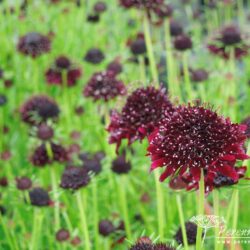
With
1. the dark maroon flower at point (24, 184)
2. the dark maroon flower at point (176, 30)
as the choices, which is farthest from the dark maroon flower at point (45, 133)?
the dark maroon flower at point (176, 30)

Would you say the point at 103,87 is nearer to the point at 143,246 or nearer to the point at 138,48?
the point at 138,48

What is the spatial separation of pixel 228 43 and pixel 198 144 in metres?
1.75

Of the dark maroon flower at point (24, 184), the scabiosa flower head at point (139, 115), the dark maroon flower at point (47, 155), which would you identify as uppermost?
the scabiosa flower head at point (139, 115)

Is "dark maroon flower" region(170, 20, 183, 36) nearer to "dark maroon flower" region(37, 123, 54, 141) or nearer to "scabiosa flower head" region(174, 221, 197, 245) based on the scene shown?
"dark maroon flower" region(37, 123, 54, 141)

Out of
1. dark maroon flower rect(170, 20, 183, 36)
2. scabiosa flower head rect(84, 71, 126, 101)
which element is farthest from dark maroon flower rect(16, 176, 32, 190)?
dark maroon flower rect(170, 20, 183, 36)

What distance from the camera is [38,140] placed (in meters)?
2.23

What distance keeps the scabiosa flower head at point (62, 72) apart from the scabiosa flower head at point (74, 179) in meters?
1.35

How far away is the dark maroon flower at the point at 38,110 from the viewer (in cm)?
253

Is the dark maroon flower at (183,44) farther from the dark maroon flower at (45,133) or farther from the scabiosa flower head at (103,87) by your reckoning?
the dark maroon flower at (45,133)

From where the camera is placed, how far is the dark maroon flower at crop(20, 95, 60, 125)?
8.29 ft

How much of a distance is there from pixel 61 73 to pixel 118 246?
1.19 metres

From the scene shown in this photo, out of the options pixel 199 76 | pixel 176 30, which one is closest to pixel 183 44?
pixel 199 76

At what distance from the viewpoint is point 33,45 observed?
3.15 metres

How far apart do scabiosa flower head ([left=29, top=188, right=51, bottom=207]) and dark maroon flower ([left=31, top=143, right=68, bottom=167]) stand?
0.31 meters
